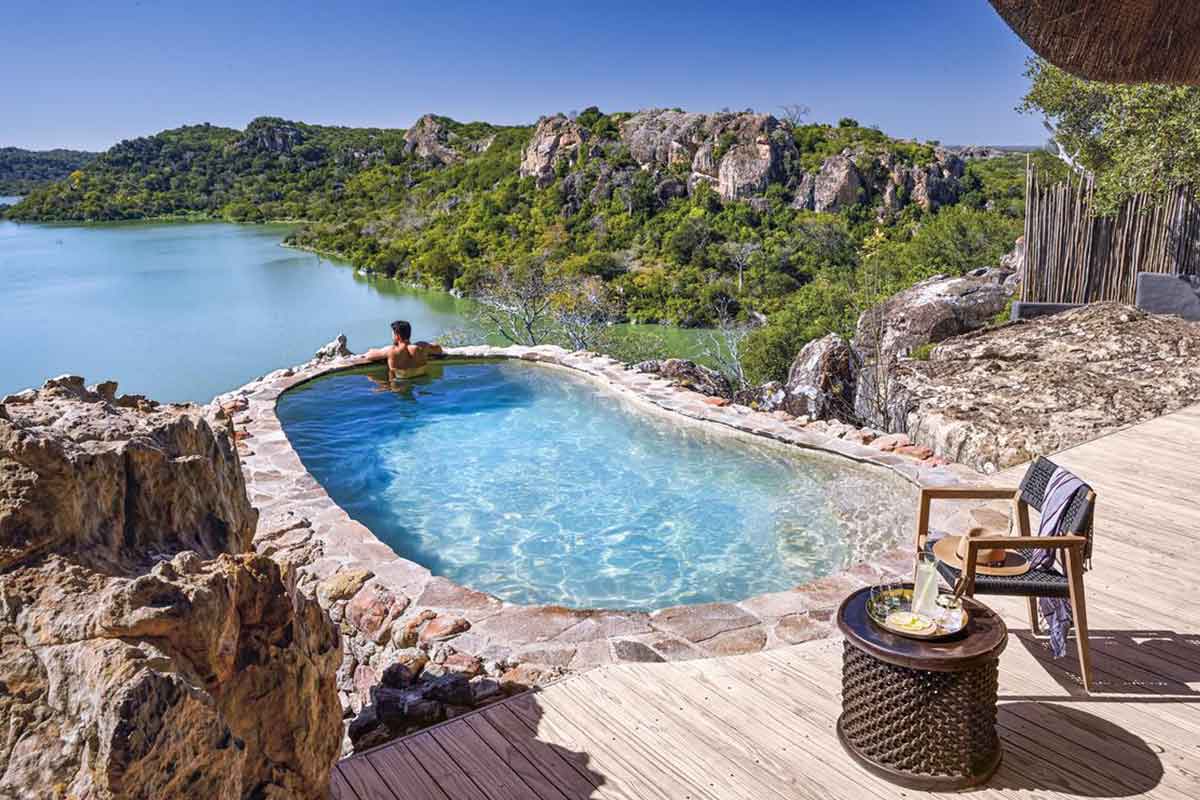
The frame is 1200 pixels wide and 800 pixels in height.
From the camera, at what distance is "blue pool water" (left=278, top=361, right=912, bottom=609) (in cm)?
469

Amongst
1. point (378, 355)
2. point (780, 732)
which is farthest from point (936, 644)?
point (378, 355)

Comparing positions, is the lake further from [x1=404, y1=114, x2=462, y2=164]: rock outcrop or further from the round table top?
the round table top

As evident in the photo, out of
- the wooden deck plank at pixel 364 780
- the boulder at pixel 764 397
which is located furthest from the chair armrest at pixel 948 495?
the boulder at pixel 764 397

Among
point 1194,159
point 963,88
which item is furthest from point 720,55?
point 1194,159

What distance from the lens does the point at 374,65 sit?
4259 cm

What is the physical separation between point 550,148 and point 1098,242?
3938 centimetres

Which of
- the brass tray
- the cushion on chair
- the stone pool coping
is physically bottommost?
the stone pool coping

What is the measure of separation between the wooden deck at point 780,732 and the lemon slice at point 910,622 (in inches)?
18.7

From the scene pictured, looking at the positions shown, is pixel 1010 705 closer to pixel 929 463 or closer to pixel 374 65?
pixel 929 463

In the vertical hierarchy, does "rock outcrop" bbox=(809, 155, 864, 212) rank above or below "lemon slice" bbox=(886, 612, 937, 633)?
above

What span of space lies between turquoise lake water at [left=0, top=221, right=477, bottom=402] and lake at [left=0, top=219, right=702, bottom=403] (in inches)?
2.0

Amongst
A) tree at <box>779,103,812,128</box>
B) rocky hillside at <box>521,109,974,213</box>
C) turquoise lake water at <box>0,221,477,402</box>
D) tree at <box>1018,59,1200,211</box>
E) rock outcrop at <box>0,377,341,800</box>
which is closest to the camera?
rock outcrop at <box>0,377,341,800</box>

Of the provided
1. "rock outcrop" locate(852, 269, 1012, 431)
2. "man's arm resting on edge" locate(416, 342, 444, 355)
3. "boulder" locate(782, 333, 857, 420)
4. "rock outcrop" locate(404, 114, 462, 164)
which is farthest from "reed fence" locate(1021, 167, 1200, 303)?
"rock outcrop" locate(404, 114, 462, 164)

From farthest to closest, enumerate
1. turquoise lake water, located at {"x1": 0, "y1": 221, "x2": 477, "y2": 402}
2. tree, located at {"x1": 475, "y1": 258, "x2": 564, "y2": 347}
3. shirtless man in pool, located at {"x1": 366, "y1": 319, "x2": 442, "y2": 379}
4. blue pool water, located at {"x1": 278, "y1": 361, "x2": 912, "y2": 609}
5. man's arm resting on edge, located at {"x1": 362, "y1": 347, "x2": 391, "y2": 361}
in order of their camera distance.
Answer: turquoise lake water, located at {"x1": 0, "y1": 221, "x2": 477, "y2": 402} < tree, located at {"x1": 475, "y1": 258, "x2": 564, "y2": 347} < man's arm resting on edge, located at {"x1": 362, "y1": 347, "x2": 391, "y2": 361} < shirtless man in pool, located at {"x1": 366, "y1": 319, "x2": 442, "y2": 379} < blue pool water, located at {"x1": 278, "y1": 361, "x2": 912, "y2": 609}
